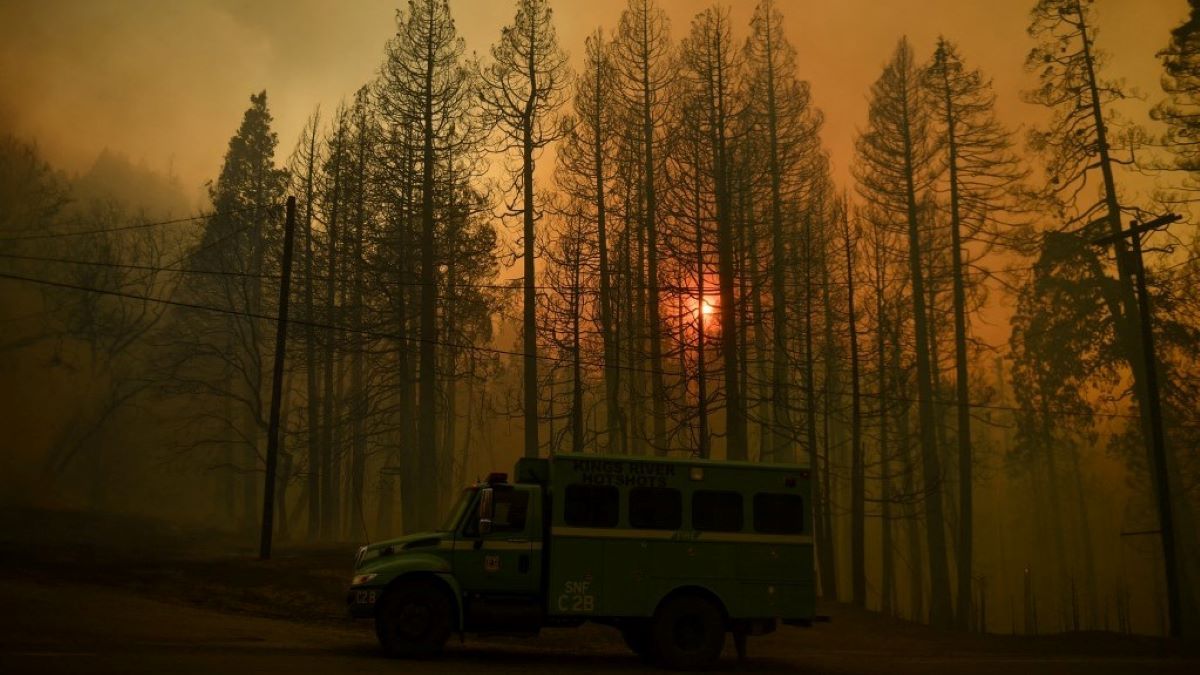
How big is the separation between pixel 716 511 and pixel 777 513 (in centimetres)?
105

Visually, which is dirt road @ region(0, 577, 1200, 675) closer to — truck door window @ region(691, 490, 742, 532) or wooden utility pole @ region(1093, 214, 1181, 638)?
truck door window @ region(691, 490, 742, 532)

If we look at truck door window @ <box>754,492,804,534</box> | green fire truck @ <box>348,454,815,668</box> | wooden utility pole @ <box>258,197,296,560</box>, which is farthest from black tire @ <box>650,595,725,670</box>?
wooden utility pole @ <box>258,197,296,560</box>

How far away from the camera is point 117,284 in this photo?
143 feet

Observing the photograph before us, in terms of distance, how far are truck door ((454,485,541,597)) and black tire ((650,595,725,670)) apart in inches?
82.4

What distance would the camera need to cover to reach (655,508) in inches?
493

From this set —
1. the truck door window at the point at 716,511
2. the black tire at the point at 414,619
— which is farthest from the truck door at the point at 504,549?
the truck door window at the point at 716,511

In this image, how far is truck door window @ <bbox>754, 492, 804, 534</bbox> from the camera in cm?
1291

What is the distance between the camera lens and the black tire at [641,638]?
41.5 ft

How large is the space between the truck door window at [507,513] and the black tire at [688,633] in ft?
8.60

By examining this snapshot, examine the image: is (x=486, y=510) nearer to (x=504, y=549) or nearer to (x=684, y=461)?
(x=504, y=549)

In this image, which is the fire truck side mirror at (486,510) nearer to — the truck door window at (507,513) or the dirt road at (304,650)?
the truck door window at (507,513)

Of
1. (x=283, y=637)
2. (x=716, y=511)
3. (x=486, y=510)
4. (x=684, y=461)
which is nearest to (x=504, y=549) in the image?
(x=486, y=510)

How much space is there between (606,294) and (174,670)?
22.5 meters

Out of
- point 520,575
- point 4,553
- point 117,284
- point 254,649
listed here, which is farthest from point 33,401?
point 520,575
